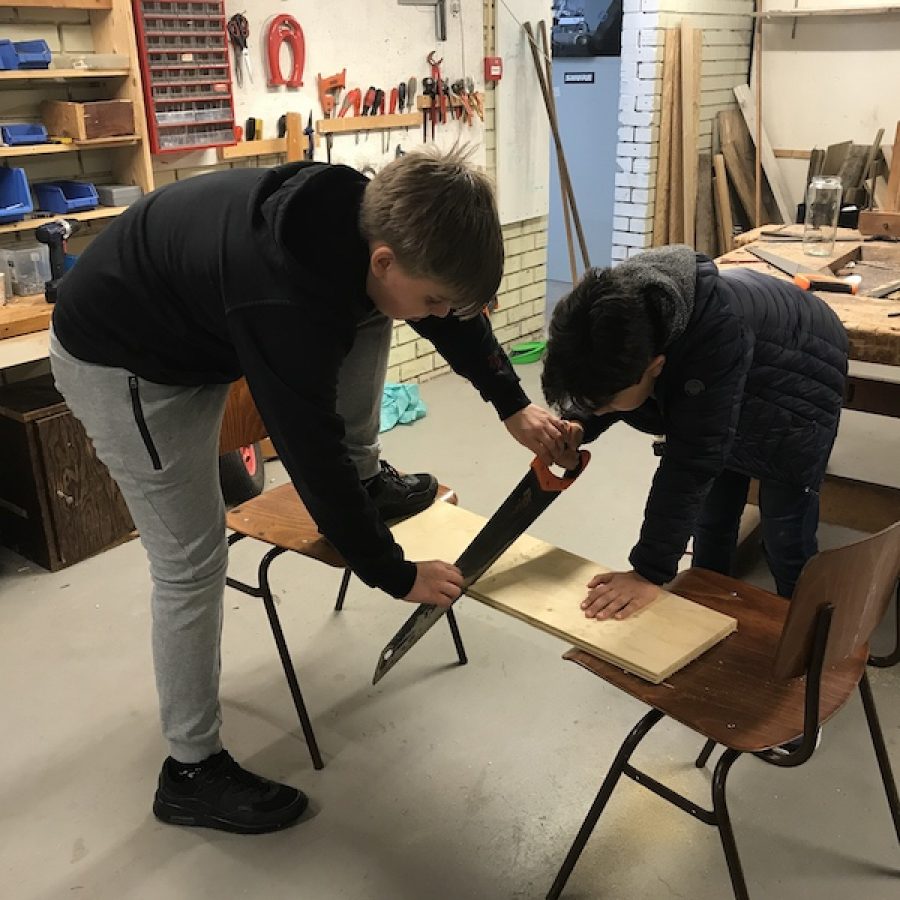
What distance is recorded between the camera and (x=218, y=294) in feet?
4.55

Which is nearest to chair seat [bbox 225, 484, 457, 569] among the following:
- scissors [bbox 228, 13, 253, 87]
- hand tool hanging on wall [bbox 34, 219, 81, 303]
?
hand tool hanging on wall [bbox 34, 219, 81, 303]

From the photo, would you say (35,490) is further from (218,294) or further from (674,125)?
(674,125)

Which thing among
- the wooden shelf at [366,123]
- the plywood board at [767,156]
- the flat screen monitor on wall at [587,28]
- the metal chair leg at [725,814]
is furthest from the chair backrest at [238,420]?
the plywood board at [767,156]

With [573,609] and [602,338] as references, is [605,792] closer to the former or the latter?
[573,609]

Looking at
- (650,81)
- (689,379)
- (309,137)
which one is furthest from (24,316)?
(650,81)

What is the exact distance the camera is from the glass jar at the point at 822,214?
304 centimetres

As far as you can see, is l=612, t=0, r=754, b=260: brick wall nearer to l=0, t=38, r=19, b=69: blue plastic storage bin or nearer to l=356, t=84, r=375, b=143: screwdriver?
l=356, t=84, r=375, b=143: screwdriver

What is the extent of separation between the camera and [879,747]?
5.43 feet

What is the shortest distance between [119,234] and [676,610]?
1.15 meters

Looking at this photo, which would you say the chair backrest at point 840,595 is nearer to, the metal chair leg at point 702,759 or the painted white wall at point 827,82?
the metal chair leg at point 702,759

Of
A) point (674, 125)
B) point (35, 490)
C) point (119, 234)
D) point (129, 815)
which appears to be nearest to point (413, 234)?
point (119, 234)

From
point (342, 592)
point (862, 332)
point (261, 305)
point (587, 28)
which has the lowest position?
point (342, 592)

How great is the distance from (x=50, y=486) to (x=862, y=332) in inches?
91.8

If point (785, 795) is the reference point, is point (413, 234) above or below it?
above
